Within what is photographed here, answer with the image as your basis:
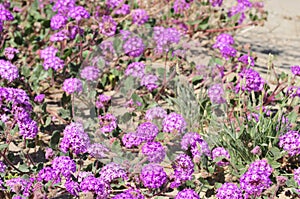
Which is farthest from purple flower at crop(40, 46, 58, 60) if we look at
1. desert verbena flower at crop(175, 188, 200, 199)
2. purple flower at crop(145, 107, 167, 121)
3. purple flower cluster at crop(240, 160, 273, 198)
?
purple flower cluster at crop(240, 160, 273, 198)

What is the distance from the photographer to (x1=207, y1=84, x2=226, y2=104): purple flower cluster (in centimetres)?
377

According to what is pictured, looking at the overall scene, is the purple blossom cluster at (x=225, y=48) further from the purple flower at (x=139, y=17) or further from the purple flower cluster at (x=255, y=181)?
the purple flower cluster at (x=255, y=181)

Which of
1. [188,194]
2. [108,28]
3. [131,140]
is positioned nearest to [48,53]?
[108,28]

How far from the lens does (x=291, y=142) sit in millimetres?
3123

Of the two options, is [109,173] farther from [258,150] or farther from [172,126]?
[258,150]

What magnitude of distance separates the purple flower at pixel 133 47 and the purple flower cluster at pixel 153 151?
4.20 ft

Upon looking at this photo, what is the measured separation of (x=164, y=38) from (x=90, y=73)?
0.65 m

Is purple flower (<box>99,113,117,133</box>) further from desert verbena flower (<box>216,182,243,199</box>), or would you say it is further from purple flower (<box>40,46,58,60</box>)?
desert verbena flower (<box>216,182,243,199</box>)

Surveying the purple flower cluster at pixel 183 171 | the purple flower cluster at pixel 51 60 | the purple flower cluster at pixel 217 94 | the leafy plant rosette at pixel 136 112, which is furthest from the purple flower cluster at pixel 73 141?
the purple flower cluster at pixel 217 94

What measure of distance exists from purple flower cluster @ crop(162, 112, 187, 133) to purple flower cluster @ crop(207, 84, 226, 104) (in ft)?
1.64

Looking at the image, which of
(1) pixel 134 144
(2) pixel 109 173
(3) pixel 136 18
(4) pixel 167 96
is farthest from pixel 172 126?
(3) pixel 136 18

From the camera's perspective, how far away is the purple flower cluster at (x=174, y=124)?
3.31 m

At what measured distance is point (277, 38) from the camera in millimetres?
5398

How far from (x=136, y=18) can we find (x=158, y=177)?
190 centimetres
